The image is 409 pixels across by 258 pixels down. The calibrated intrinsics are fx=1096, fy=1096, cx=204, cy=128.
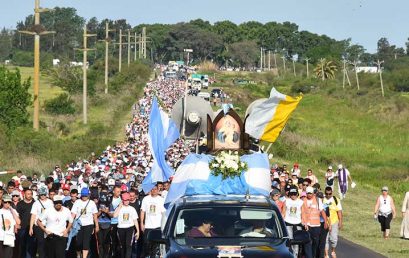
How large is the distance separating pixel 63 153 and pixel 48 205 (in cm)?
3215

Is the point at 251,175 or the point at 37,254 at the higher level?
the point at 251,175

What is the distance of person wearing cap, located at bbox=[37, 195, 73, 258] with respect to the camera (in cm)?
1812

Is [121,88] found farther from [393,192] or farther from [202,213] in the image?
[202,213]

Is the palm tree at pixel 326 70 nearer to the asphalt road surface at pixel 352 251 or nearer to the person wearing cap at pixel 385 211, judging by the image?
the person wearing cap at pixel 385 211

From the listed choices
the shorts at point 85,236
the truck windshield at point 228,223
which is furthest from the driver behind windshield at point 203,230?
the shorts at point 85,236

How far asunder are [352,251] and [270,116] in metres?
3.42

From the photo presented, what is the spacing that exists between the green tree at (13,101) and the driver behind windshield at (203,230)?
162 feet

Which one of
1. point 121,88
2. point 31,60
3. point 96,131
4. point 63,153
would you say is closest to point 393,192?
point 63,153

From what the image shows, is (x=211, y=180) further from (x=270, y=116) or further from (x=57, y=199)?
(x=270, y=116)

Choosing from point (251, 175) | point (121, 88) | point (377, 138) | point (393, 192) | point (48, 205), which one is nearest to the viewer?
point (251, 175)

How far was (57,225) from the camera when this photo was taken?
1814 cm

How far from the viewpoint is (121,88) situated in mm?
105000

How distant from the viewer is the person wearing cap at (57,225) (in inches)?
714

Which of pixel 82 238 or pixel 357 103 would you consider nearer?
pixel 82 238
